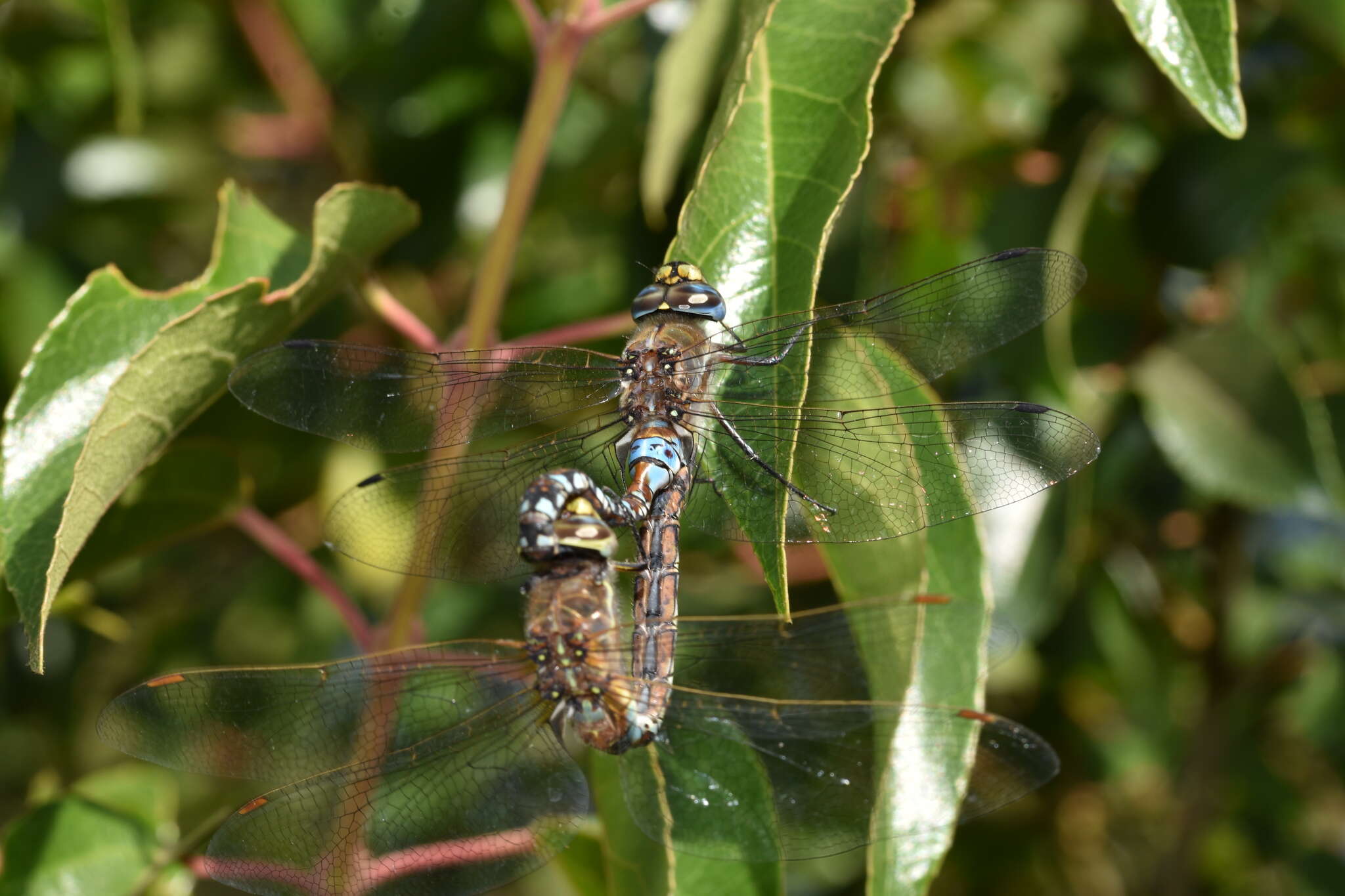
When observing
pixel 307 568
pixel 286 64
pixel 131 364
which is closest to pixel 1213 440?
pixel 307 568

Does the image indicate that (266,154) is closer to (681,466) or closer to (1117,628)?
(681,466)

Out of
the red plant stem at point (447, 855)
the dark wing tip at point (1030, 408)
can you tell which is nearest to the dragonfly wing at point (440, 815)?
the red plant stem at point (447, 855)

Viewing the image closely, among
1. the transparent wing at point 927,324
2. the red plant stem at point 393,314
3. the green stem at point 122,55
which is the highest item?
the green stem at point 122,55

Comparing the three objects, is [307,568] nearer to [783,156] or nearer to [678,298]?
[678,298]

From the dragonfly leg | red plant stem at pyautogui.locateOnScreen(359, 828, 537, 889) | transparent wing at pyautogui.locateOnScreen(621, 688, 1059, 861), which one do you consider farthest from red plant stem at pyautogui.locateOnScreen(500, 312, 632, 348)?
red plant stem at pyautogui.locateOnScreen(359, 828, 537, 889)

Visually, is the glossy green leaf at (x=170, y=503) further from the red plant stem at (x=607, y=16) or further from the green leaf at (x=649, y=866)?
the red plant stem at (x=607, y=16)

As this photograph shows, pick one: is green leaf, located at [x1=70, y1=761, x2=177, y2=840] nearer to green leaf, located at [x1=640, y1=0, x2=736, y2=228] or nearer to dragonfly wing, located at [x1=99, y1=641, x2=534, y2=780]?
dragonfly wing, located at [x1=99, y1=641, x2=534, y2=780]

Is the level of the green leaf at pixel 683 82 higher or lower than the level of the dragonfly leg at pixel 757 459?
higher
